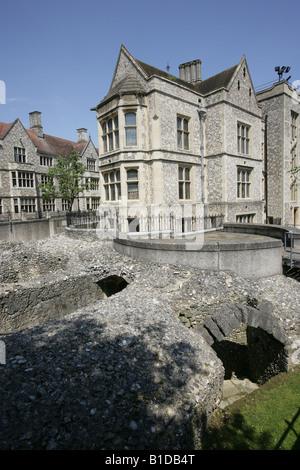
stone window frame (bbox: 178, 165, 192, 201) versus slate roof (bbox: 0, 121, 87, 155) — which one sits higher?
slate roof (bbox: 0, 121, 87, 155)

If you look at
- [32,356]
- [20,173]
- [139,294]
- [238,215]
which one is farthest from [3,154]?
[32,356]

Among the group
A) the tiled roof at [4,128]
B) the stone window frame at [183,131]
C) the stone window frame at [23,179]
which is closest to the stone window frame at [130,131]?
the stone window frame at [183,131]

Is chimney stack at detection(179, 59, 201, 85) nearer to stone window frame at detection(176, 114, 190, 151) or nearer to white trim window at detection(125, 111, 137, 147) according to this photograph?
stone window frame at detection(176, 114, 190, 151)

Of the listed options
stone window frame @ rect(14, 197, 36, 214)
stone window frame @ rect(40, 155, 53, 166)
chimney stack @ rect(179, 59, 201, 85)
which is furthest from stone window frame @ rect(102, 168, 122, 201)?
stone window frame @ rect(40, 155, 53, 166)

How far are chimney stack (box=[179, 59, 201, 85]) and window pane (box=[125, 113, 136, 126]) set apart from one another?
11256 mm

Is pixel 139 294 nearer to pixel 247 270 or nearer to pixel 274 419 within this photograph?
pixel 247 270

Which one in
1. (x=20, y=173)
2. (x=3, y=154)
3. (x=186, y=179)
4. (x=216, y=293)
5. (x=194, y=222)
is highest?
(x=3, y=154)

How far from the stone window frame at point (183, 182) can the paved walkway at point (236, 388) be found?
11.7 m

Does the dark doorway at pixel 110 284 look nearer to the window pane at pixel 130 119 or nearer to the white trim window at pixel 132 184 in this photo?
the white trim window at pixel 132 184

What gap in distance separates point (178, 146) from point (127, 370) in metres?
15.8

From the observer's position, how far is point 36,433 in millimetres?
3605

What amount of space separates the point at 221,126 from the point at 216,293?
46.8 ft

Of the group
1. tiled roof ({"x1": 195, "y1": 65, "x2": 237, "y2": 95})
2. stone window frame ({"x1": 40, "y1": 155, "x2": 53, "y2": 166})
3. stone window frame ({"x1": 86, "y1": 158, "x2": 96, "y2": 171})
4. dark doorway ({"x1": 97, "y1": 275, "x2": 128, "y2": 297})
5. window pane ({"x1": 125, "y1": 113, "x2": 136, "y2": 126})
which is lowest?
dark doorway ({"x1": 97, "y1": 275, "x2": 128, "y2": 297})

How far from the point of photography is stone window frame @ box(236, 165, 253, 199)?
2067 cm
